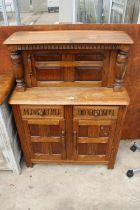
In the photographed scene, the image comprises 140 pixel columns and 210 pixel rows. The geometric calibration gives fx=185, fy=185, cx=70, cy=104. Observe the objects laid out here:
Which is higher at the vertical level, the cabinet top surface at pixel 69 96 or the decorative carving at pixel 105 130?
the cabinet top surface at pixel 69 96

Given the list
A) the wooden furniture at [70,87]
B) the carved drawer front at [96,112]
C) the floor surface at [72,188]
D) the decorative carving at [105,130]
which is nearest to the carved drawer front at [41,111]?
the wooden furniture at [70,87]

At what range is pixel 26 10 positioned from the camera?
370 cm

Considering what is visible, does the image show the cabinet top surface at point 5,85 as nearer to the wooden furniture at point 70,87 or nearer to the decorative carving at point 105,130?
the wooden furniture at point 70,87

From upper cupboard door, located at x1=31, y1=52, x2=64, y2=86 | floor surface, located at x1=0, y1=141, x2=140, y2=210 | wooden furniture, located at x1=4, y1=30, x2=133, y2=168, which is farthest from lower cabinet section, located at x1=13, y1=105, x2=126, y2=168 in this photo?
upper cupboard door, located at x1=31, y1=52, x2=64, y2=86

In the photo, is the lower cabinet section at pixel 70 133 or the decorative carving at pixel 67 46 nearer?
the decorative carving at pixel 67 46

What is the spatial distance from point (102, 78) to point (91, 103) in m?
0.23

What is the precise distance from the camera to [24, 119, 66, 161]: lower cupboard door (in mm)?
1425

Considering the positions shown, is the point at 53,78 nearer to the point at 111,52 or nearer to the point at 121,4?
the point at 111,52

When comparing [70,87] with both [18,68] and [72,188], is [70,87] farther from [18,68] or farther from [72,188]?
[72,188]

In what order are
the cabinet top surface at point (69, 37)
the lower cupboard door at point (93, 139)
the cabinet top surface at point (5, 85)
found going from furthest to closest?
the lower cupboard door at point (93, 139), the cabinet top surface at point (5, 85), the cabinet top surface at point (69, 37)

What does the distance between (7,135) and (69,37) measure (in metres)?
0.85

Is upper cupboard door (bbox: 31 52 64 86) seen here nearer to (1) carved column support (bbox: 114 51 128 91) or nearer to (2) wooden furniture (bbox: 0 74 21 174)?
(2) wooden furniture (bbox: 0 74 21 174)

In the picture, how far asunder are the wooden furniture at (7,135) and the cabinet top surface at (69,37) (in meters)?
0.35

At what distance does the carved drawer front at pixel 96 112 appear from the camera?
1324 millimetres
